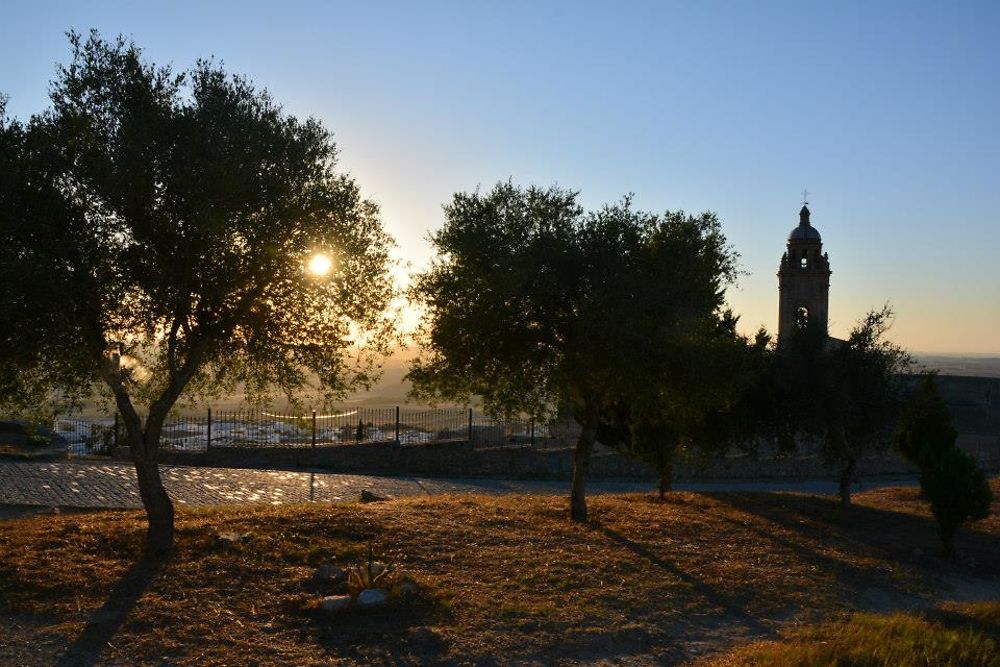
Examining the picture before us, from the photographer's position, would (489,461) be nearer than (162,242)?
No

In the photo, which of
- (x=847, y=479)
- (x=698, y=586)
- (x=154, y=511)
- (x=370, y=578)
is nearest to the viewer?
(x=370, y=578)

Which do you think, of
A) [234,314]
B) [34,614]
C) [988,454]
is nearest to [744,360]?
[234,314]

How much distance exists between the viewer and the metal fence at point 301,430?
1160 inches

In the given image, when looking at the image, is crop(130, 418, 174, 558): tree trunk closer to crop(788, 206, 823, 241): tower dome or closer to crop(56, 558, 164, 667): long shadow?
crop(56, 558, 164, 667): long shadow

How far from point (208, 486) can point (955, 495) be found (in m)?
17.8

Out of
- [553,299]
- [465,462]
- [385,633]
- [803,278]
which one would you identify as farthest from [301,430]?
[803,278]

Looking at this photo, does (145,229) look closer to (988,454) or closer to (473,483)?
(473,483)

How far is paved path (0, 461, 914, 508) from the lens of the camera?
19.9m

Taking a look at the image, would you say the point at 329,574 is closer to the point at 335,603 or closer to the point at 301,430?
the point at 335,603

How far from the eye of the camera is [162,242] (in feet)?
38.2

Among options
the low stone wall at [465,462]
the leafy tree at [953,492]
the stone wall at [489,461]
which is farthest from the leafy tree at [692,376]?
the low stone wall at [465,462]

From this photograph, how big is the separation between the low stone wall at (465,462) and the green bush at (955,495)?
11.0 meters

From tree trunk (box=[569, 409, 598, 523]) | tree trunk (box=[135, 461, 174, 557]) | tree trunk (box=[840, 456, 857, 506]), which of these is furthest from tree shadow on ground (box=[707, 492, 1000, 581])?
tree trunk (box=[135, 461, 174, 557])

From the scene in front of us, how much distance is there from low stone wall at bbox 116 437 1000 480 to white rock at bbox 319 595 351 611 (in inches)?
748
